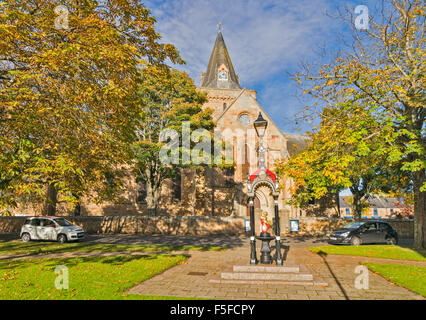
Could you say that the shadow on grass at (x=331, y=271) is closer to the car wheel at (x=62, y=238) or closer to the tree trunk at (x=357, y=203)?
the car wheel at (x=62, y=238)

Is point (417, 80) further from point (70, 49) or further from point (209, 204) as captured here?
point (209, 204)

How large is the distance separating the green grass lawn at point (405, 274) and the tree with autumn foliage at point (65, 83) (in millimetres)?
9229

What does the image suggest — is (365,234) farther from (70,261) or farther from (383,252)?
(70,261)

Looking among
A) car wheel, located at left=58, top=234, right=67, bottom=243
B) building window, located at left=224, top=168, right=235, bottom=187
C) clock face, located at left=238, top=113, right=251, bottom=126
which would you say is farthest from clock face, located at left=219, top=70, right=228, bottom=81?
car wheel, located at left=58, top=234, right=67, bottom=243

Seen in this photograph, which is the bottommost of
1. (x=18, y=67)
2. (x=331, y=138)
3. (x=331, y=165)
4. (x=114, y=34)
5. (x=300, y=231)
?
(x=300, y=231)

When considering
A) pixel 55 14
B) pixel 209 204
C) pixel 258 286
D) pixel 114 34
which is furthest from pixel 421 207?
pixel 209 204

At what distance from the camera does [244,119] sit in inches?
Answer: 1300

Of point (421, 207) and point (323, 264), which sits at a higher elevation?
point (421, 207)

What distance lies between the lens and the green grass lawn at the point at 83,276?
6.41m

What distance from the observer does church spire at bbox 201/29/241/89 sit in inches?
1684

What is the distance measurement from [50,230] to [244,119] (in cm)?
2333

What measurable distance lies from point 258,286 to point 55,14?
30.6 feet

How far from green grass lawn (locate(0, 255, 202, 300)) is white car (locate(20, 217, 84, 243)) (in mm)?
6567
